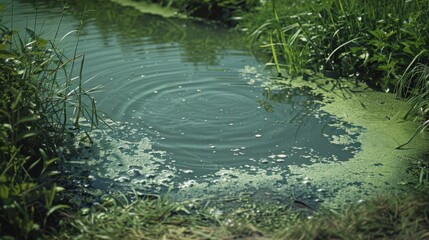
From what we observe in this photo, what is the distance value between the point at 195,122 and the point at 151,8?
10.4 ft

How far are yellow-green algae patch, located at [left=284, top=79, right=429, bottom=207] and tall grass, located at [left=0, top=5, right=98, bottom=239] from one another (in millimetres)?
1121

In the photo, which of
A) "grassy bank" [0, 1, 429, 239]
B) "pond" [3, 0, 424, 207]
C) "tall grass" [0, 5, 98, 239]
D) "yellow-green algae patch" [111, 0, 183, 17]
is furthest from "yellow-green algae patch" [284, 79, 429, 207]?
"yellow-green algae patch" [111, 0, 183, 17]

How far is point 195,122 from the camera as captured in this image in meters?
3.29

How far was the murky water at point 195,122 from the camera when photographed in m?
2.72

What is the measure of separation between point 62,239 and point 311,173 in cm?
117

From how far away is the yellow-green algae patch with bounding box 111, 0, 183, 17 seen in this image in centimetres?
599

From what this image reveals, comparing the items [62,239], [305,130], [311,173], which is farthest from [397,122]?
[62,239]

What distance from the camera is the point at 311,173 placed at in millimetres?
2752

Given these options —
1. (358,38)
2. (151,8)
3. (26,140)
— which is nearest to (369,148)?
(358,38)

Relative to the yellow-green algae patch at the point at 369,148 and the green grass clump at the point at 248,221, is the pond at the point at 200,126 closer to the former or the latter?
the yellow-green algae patch at the point at 369,148

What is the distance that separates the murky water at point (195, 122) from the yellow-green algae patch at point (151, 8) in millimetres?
1072

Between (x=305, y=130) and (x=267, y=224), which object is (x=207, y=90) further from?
(x=267, y=224)

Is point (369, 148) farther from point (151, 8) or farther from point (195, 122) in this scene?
point (151, 8)

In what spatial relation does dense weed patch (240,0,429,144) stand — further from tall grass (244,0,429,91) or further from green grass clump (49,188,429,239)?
green grass clump (49,188,429,239)
